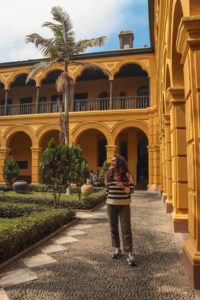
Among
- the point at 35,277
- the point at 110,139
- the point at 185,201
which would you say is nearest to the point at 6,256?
the point at 35,277

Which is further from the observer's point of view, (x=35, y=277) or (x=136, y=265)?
(x=136, y=265)

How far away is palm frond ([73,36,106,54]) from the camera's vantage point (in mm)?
12258

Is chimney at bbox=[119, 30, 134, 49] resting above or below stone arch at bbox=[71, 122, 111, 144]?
above

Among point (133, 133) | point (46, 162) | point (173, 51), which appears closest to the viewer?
point (173, 51)

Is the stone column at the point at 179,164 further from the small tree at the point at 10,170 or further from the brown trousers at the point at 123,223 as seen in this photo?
the small tree at the point at 10,170

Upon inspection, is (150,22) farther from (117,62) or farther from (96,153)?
(96,153)

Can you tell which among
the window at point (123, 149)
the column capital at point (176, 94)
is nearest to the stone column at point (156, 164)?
the window at point (123, 149)

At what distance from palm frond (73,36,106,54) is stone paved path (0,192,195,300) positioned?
1030 centimetres

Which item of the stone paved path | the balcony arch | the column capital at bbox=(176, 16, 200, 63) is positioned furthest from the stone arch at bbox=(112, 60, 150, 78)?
the column capital at bbox=(176, 16, 200, 63)

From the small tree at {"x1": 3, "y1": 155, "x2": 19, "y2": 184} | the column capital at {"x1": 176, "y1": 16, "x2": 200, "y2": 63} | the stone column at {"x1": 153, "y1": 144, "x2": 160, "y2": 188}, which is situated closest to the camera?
the column capital at {"x1": 176, "y1": 16, "x2": 200, "y2": 63}

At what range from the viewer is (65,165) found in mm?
7367

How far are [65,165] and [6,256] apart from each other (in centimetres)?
397

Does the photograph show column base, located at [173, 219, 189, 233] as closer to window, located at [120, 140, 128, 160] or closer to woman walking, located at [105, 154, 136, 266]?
woman walking, located at [105, 154, 136, 266]

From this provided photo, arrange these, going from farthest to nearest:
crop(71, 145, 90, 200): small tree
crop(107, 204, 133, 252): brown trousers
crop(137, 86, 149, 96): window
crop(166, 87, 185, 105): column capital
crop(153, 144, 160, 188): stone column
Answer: crop(137, 86, 149, 96): window < crop(153, 144, 160, 188): stone column < crop(71, 145, 90, 200): small tree < crop(166, 87, 185, 105): column capital < crop(107, 204, 133, 252): brown trousers
